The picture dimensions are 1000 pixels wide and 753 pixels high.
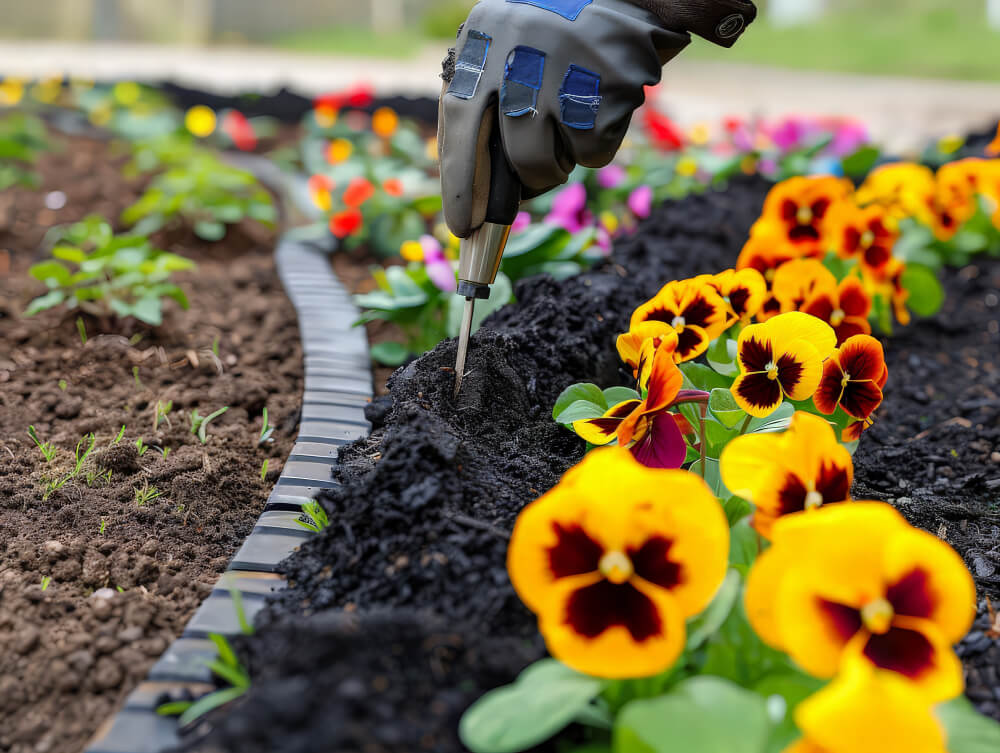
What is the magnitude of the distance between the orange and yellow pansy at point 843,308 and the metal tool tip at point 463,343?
25.9 inches

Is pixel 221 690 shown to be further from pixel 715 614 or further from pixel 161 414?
pixel 161 414

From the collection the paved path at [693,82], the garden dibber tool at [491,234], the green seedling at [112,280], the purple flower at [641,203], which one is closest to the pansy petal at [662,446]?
the garden dibber tool at [491,234]

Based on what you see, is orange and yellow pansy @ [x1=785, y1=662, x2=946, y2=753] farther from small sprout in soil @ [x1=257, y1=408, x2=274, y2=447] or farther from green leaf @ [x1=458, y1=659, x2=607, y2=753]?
small sprout in soil @ [x1=257, y1=408, x2=274, y2=447]

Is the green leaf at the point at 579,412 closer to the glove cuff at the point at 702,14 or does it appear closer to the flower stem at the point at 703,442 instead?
the flower stem at the point at 703,442

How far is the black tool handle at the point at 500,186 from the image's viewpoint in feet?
4.24

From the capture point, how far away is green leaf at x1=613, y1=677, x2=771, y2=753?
0.75 meters

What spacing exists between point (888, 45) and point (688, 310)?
12.3 meters

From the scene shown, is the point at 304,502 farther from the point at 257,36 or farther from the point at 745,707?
the point at 257,36

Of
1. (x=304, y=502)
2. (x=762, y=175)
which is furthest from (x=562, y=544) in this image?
(x=762, y=175)

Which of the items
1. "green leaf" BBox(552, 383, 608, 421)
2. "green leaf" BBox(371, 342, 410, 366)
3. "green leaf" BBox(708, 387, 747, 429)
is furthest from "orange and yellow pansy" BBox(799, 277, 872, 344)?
"green leaf" BBox(371, 342, 410, 366)

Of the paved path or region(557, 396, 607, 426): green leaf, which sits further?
the paved path

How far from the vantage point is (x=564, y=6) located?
1229 millimetres

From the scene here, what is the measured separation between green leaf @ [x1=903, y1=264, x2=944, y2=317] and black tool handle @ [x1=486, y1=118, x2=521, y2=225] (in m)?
1.47

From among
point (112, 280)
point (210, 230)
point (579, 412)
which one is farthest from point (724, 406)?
point (210, 230)
